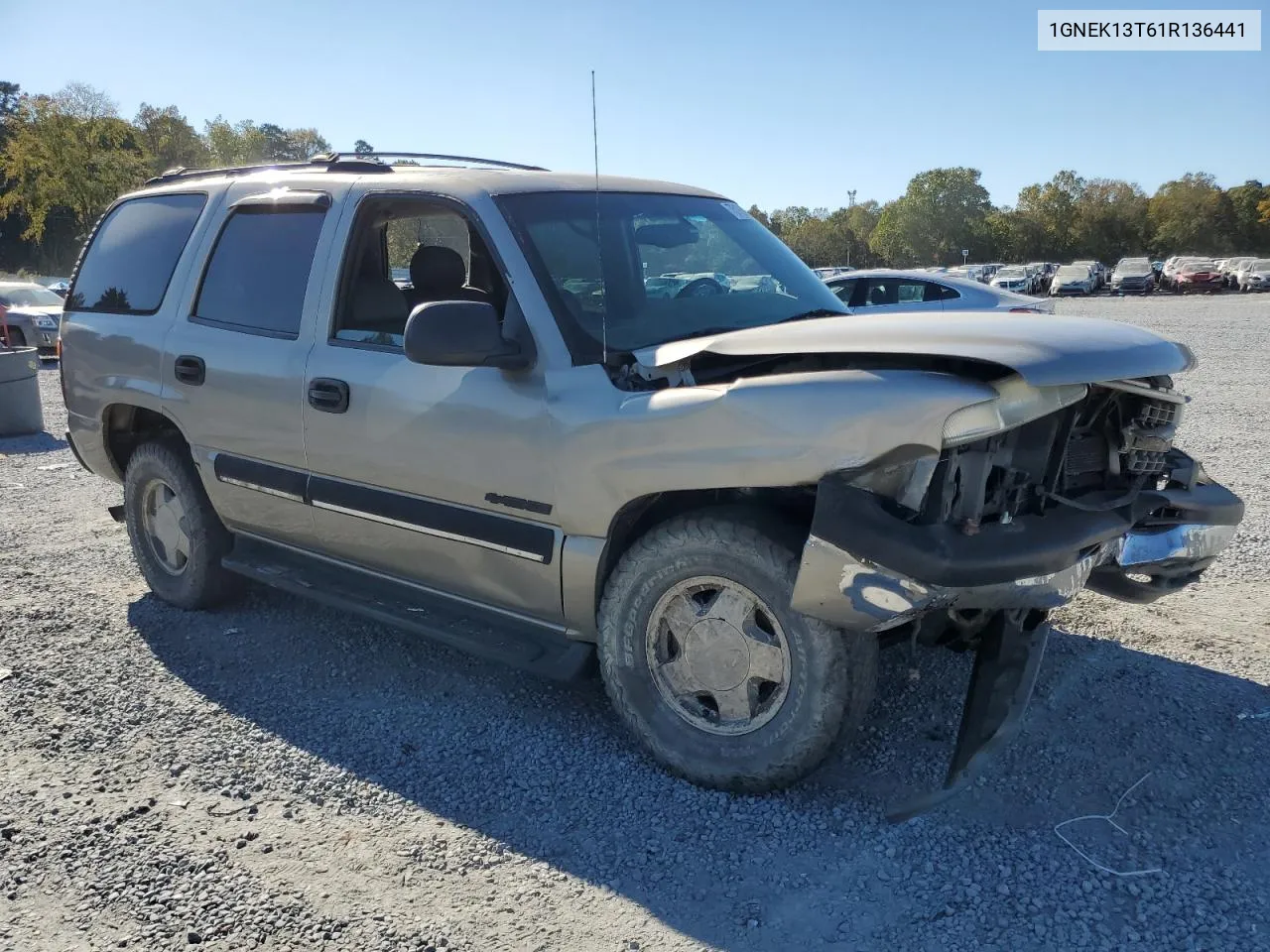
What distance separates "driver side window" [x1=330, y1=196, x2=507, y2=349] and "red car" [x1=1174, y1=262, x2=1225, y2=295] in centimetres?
5096

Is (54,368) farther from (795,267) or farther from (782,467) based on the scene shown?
(782,467)

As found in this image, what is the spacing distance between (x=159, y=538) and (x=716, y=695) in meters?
3.33

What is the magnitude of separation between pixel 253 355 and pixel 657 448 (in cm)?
211

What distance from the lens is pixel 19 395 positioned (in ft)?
34.5

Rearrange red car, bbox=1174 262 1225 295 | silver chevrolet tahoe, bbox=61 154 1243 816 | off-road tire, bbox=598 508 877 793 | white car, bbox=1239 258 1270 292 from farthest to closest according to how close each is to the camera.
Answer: red car, bbox=1174 262 1225 295 < white car, bbox=1239 258 1270 292 < off-road tire, bbox=598 508 877 793 < silver chevrolet tahoe, bbox=61 154 1243 816

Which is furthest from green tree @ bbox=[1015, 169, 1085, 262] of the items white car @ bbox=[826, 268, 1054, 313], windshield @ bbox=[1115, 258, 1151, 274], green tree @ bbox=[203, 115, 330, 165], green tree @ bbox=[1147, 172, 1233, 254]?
white car @ bbox=[826, 268, 1054, 313]

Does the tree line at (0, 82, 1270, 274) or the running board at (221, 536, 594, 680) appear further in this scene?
the tree line at (0, 82, 1270, 274)

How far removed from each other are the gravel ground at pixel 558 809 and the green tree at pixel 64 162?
43.7 m

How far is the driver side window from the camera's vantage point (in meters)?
3.96

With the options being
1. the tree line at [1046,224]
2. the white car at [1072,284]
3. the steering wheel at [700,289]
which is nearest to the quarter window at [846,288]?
the steering wheel at [700,289]

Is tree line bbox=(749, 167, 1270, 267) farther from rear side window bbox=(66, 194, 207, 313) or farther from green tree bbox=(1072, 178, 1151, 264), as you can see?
rear side window bbox=(66, 194, 207, 313)

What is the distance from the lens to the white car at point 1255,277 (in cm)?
4619

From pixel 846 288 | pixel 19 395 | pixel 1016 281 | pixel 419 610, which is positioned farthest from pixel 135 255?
pixel 1016 281

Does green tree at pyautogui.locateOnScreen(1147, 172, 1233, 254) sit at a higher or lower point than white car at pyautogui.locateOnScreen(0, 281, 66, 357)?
higher
